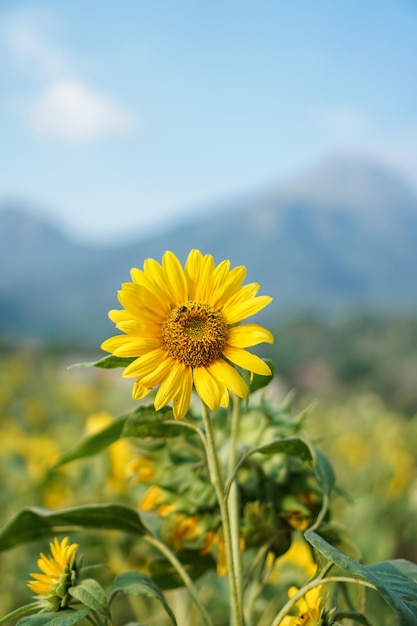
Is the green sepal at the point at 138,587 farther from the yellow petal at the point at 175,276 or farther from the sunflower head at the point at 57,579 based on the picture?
the yellow petal at the point at 175,276

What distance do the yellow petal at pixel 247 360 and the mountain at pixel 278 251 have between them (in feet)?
73.9

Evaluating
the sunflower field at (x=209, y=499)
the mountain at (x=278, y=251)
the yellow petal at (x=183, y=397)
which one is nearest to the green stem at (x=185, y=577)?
the sunflower field at (x=209, y=499)

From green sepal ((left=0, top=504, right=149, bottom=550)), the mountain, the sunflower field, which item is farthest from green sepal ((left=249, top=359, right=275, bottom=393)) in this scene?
the mountain

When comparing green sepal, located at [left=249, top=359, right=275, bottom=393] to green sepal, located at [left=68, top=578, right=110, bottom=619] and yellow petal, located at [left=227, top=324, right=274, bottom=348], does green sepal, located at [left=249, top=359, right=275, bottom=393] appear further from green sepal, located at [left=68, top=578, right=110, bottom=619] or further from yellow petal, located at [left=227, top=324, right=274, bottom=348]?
green sepal, located at [left=68, top=578, right=110, bottom=619]

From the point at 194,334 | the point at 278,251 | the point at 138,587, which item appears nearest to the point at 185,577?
the point at 138,587

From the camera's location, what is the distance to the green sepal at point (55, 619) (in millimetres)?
359

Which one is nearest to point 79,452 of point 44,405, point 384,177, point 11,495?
point 11,495

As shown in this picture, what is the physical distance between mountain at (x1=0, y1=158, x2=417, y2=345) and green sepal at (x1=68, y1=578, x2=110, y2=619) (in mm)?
22513

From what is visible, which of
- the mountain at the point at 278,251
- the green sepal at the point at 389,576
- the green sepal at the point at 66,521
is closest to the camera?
the green sepal at the point at 389,576

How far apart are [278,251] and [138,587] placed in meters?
31.8

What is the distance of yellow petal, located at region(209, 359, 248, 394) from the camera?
0.38 m

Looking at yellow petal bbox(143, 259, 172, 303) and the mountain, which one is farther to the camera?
the mountain

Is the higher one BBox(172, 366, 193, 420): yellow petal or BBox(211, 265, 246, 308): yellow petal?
BBox(211, 265, 246, 308): yellow petal

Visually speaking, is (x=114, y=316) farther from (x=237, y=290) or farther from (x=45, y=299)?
(x=45, y=299)
